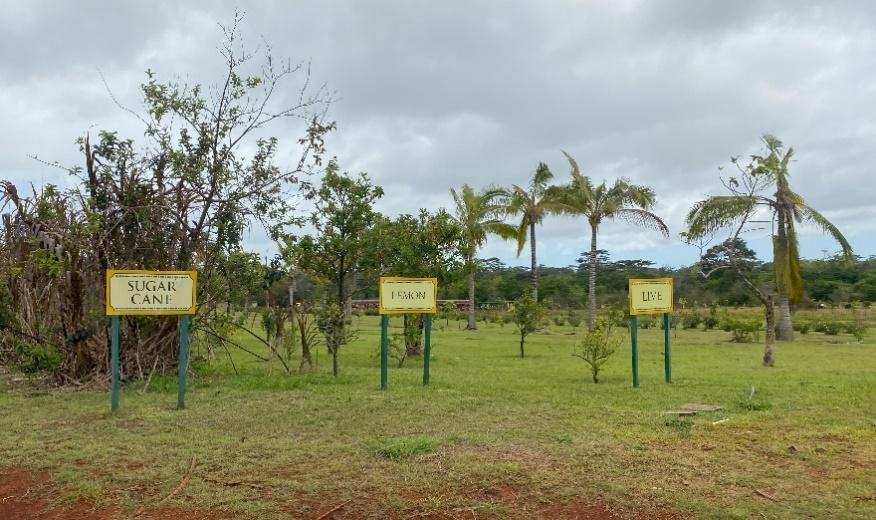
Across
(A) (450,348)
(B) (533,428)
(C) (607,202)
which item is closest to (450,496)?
(B) (533,428)

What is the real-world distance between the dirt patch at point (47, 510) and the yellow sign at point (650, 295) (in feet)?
22.2

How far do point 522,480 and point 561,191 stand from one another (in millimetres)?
21149

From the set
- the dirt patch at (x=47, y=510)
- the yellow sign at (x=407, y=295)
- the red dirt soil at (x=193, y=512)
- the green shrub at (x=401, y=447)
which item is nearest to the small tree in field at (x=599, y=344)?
the yellow sign at (x=407, y=295)

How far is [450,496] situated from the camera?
15.1 feet

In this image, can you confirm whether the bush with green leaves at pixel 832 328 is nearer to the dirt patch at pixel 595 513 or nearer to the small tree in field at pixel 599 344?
the small tree in field at pixel 599 344

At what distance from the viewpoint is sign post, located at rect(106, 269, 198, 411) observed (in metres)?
7.54

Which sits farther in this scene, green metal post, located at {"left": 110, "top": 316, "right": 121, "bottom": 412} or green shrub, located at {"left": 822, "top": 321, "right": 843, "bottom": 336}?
green shrub, located at {"left": 822, "top": 321, "right": 843, "bottom": 336}

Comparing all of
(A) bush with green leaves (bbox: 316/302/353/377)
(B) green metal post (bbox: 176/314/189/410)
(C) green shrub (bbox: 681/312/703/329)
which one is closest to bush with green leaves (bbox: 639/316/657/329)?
(C) green shrub (bbox: 681/312/703/329)

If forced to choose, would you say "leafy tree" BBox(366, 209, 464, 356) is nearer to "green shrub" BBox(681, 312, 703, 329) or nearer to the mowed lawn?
the mowed lawn

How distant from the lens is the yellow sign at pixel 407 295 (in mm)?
9172

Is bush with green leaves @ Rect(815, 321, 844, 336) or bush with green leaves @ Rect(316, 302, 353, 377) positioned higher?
bush with green leaves @ Rect(316, 302, 353, 377)

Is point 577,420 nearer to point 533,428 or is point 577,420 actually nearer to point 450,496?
point 533,428

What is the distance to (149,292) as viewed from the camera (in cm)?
774

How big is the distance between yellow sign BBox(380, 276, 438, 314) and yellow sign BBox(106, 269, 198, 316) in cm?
233
